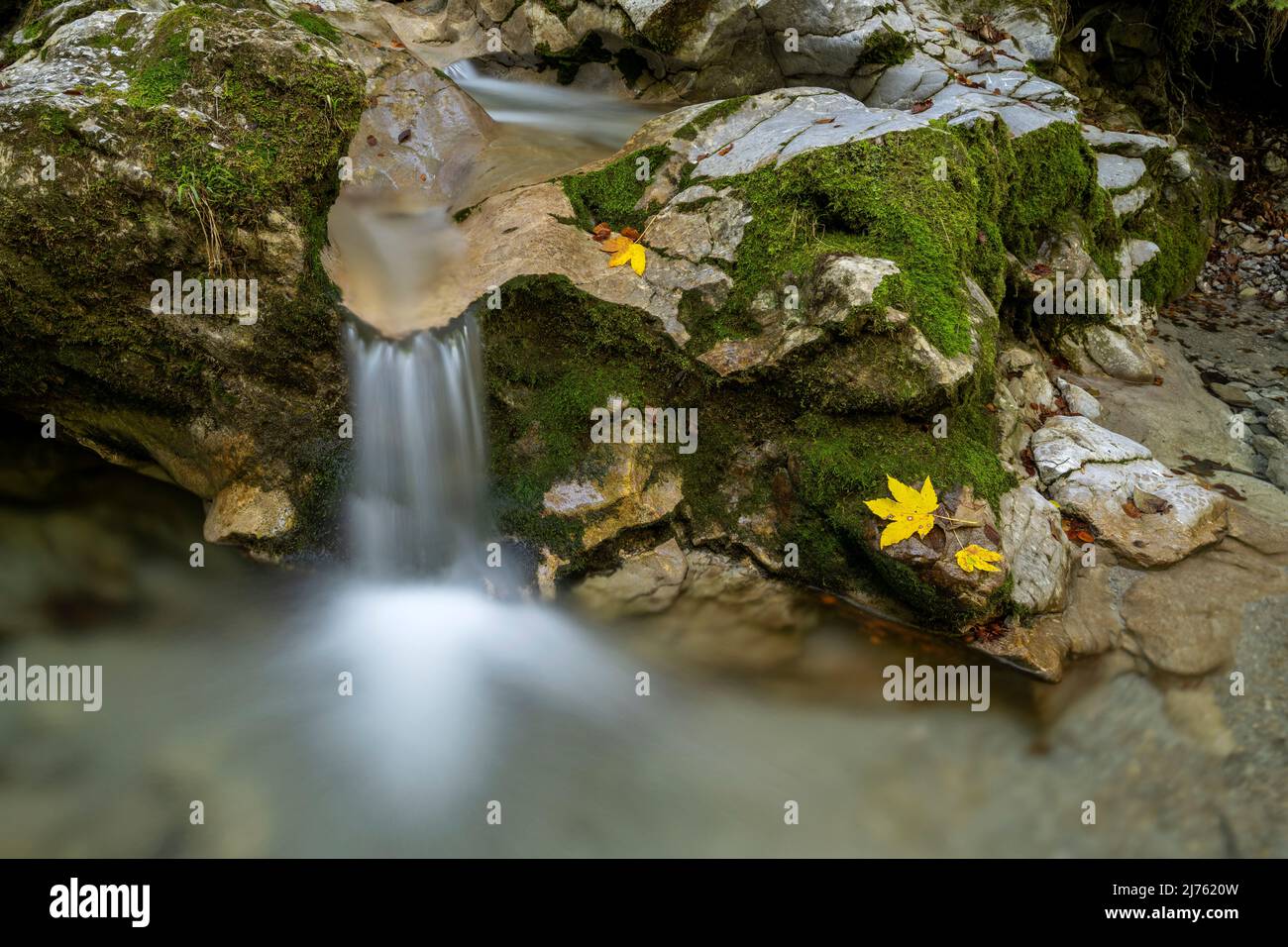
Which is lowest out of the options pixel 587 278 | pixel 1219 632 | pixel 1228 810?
pixel 1228 810

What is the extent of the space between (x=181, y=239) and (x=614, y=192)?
2578 mm

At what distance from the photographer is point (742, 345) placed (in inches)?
164

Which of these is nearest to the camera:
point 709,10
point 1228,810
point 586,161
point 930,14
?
point 1228,810

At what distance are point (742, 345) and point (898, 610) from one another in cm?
170

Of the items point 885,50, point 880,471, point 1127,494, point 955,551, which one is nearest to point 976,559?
point 955,551

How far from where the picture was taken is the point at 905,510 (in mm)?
3764

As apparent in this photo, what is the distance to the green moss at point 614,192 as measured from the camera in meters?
4.82

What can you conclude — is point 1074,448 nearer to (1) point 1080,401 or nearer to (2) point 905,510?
(1) point 1080,401

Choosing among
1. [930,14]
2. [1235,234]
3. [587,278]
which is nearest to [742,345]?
[587,278]

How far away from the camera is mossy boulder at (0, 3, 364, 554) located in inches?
148

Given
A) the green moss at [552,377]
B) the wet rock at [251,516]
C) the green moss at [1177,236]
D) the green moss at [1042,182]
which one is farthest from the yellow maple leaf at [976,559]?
the green moss at [1177,236]

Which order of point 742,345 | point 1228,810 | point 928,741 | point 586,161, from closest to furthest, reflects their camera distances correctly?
point 1228,810
point 928,741
point 742,345
point 586,161

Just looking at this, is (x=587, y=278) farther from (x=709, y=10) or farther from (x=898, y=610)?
(x=709, y=10)

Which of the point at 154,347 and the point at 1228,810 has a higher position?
the point at 154,347
